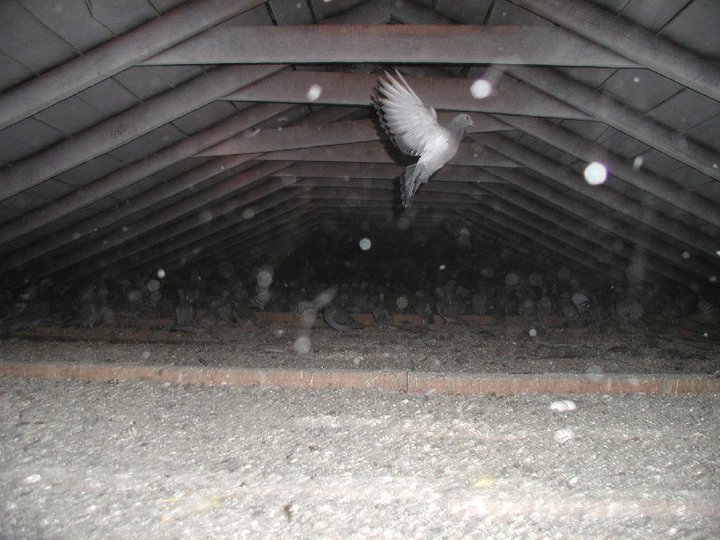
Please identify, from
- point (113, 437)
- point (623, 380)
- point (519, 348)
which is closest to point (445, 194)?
point (519, 348)

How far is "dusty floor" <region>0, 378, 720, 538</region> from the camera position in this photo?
2.25 metres

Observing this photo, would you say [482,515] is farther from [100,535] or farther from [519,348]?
[519,348]

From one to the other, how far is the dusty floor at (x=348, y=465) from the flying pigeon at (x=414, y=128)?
181cm

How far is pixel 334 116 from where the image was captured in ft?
21.4

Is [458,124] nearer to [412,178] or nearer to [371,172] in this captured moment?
[412,178]

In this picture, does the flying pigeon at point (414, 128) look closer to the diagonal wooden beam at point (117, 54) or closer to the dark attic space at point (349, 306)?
the dark attic space at point (349, 306)

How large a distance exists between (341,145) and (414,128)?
157 inches

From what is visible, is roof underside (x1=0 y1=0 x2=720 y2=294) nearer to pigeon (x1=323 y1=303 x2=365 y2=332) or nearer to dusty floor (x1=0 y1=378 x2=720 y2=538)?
pigeon (x1=323 y1=303 x2=365 y2=332)

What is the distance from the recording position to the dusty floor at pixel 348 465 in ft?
7.39

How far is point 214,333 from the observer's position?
7.40m

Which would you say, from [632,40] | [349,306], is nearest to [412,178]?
[632,40]

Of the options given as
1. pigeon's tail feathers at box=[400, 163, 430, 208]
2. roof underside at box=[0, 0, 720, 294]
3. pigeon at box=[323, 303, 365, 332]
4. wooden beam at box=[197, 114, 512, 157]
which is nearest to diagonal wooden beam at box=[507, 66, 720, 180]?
roof underside at box=[0, 0, 720, 294]

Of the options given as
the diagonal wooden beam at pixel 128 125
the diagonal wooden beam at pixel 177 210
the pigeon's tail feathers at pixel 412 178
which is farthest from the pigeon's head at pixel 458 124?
the diagonal wooden beam at pixel 177 210

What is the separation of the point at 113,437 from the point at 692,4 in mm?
4671
